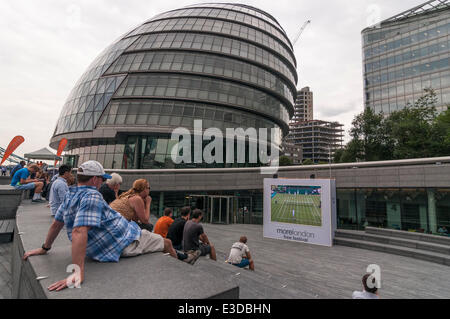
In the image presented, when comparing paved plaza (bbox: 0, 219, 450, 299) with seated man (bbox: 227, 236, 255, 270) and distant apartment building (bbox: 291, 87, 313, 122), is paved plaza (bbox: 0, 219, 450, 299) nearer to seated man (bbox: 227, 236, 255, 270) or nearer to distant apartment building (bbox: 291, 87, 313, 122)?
seated man (bbox: 227, 236, 255, 270)

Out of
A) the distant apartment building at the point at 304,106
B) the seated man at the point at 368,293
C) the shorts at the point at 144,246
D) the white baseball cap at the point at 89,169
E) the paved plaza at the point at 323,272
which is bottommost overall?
the paved plaza at the point at 323,272

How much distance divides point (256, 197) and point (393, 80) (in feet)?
188

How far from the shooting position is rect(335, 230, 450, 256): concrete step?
11.0 metres

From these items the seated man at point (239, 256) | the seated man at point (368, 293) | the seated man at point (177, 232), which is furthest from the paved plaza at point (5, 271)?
the seated man at point (368, 293)

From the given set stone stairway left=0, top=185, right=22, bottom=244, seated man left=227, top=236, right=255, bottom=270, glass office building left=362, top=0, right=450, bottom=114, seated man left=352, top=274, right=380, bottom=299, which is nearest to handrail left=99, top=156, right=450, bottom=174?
seated man left=227, top=236, right=255, bottom=270

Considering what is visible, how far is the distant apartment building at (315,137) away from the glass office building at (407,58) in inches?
2663

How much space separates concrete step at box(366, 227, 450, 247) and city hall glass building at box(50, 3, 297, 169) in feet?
59.5

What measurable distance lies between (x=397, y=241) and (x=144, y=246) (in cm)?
1468

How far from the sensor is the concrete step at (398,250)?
10193 mm

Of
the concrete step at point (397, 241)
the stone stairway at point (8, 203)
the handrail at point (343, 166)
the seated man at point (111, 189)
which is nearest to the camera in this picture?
the seated man at point (111, 189)

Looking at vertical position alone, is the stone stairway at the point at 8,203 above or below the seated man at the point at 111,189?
below

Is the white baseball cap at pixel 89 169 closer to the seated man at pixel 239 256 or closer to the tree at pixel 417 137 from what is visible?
the seated man at pixel 239 256
